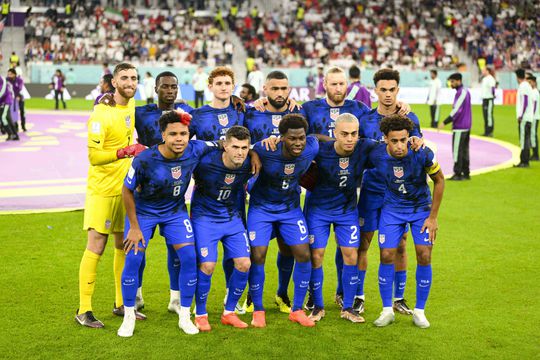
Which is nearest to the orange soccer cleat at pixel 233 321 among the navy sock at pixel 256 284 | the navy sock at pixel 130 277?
the navy sock at pixel 256 284

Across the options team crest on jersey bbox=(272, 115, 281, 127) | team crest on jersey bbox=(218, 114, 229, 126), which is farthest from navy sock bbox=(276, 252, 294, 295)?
team crest on jersey bbox=(218, 114, 229, 126)

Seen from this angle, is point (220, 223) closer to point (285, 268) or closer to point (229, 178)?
point (229, 178)

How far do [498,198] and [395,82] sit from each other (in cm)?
741

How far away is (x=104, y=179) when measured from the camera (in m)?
7.64

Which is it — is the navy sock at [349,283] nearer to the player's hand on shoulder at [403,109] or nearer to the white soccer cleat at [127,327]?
the player's hand on shoulder at [403,109]

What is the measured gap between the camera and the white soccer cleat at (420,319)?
754cm

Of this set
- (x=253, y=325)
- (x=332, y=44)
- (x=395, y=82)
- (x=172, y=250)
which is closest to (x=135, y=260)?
(x=172, y=250)

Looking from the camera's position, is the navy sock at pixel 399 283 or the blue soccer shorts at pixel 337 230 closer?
the blue soccer shorts at pixel 337 230

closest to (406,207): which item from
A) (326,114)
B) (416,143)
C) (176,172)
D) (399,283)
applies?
(416,143)

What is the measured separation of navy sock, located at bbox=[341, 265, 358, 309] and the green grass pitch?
0.73ft

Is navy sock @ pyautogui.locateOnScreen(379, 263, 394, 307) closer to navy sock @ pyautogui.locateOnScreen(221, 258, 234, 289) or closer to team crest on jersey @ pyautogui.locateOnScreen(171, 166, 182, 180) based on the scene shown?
navy sock @ pyautogui.locateOnScreen(221, 258, 234, 289)

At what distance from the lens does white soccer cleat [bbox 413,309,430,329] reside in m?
7.54

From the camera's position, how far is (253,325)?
7.59 metres

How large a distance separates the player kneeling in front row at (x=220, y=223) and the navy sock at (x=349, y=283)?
3.27 feet
